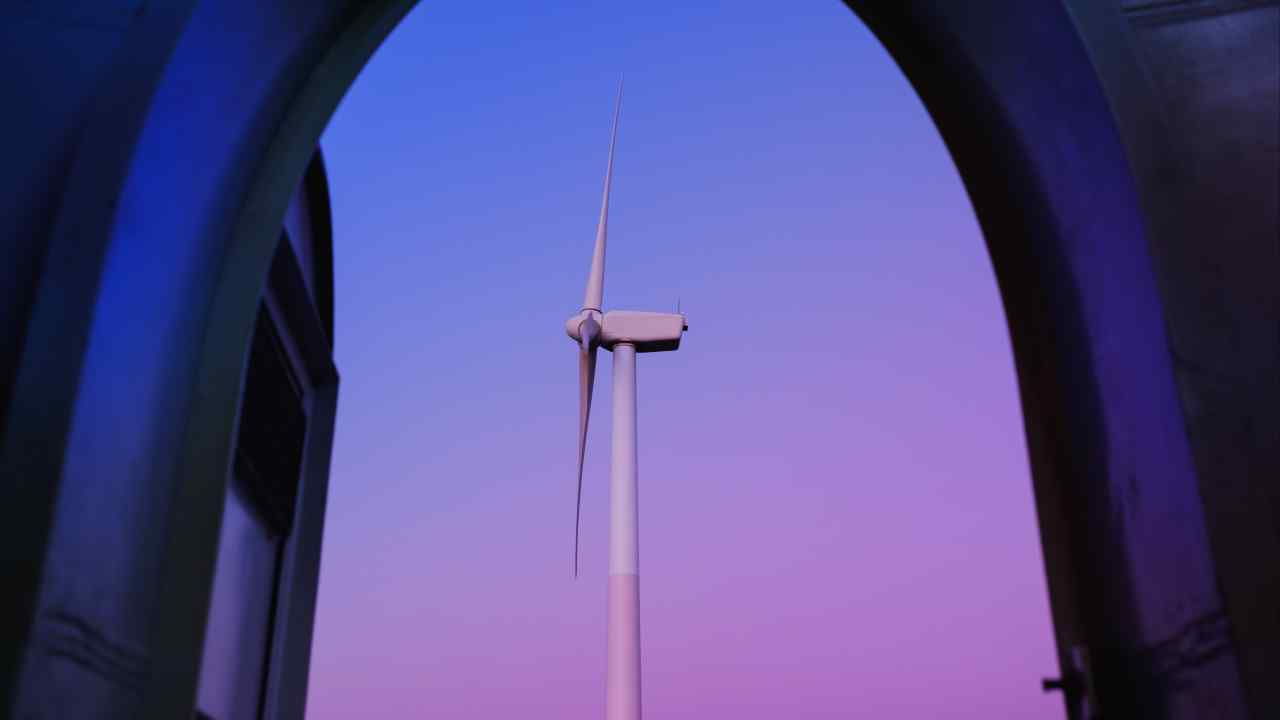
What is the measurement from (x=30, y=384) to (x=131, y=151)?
86cm

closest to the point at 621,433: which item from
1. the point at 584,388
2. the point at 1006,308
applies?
the point at 584,388

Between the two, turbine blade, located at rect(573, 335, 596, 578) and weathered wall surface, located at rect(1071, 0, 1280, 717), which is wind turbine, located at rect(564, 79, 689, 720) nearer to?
turbine blade, located at rect(573, 335, 596, 578)

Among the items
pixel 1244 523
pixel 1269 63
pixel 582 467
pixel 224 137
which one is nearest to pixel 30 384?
pixel 224 137

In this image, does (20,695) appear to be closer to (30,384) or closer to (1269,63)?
(30,384)

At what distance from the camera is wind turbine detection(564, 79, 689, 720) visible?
1827cm

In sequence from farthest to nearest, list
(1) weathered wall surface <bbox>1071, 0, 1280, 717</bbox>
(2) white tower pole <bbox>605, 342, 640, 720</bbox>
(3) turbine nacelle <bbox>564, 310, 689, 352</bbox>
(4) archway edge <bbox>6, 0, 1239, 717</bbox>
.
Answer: (3) turbine nacelle <bbox>564, 310, 689, 352</bbox>
(2) white tower pole <bbox>605, 342, 640, 720</bbox>
(4) archway edge <bbox>6, 0, 1239, 717</bbox>
(1) weathered wall surface <bbox>1071, 0, 1280, 717</bbox>

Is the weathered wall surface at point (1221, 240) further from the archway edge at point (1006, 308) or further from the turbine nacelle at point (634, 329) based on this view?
the turbine nacelle at point (634, 329)

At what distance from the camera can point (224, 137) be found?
4602 millimetres

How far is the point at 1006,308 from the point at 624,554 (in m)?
14.7

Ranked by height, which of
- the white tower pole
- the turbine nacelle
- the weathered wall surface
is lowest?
the weathered wall surface

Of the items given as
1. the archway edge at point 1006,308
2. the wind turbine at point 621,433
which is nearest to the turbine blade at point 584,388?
the wind turbine at point 621,433

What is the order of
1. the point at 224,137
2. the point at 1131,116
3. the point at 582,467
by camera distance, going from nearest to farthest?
the point at 1131,116 → the point at 224,137 → the point at 582,467

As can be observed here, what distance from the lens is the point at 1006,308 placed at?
17.6 ft

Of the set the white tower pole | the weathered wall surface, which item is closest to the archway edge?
the weathered wall surface
